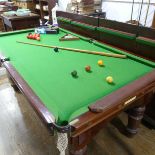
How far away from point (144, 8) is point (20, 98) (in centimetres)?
319

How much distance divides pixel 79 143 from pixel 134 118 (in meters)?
0.74

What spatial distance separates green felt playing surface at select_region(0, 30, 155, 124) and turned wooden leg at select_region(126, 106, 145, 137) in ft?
1.19

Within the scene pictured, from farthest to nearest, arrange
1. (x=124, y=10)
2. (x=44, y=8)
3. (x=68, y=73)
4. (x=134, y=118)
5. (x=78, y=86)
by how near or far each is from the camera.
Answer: (x=44, y=8) < (x=124, y=10) < (x=134, y=118) < (x=68, y=73) < (x=78, y=86)

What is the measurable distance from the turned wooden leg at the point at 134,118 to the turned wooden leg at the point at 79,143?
24.8 inches

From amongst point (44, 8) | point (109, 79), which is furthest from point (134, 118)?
point (44, 8)

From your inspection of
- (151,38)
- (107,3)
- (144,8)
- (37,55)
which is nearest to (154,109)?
(151,38)

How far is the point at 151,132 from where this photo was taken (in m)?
→ 1.82

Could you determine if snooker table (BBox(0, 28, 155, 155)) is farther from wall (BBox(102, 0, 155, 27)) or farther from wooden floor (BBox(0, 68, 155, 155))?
wall (BBox(102, 0, 155, 27))

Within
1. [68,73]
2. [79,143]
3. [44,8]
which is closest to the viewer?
[79,143]

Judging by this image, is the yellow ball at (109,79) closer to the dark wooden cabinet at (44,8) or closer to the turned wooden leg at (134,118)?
the turned wooden leg at (134,118)

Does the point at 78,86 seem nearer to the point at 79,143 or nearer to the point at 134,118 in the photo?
the point at 79,143

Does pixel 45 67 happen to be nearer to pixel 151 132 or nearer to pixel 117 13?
pixel 151 132

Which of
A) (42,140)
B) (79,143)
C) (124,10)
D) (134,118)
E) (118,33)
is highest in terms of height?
(124,10)

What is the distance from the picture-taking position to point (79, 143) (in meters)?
0.99
